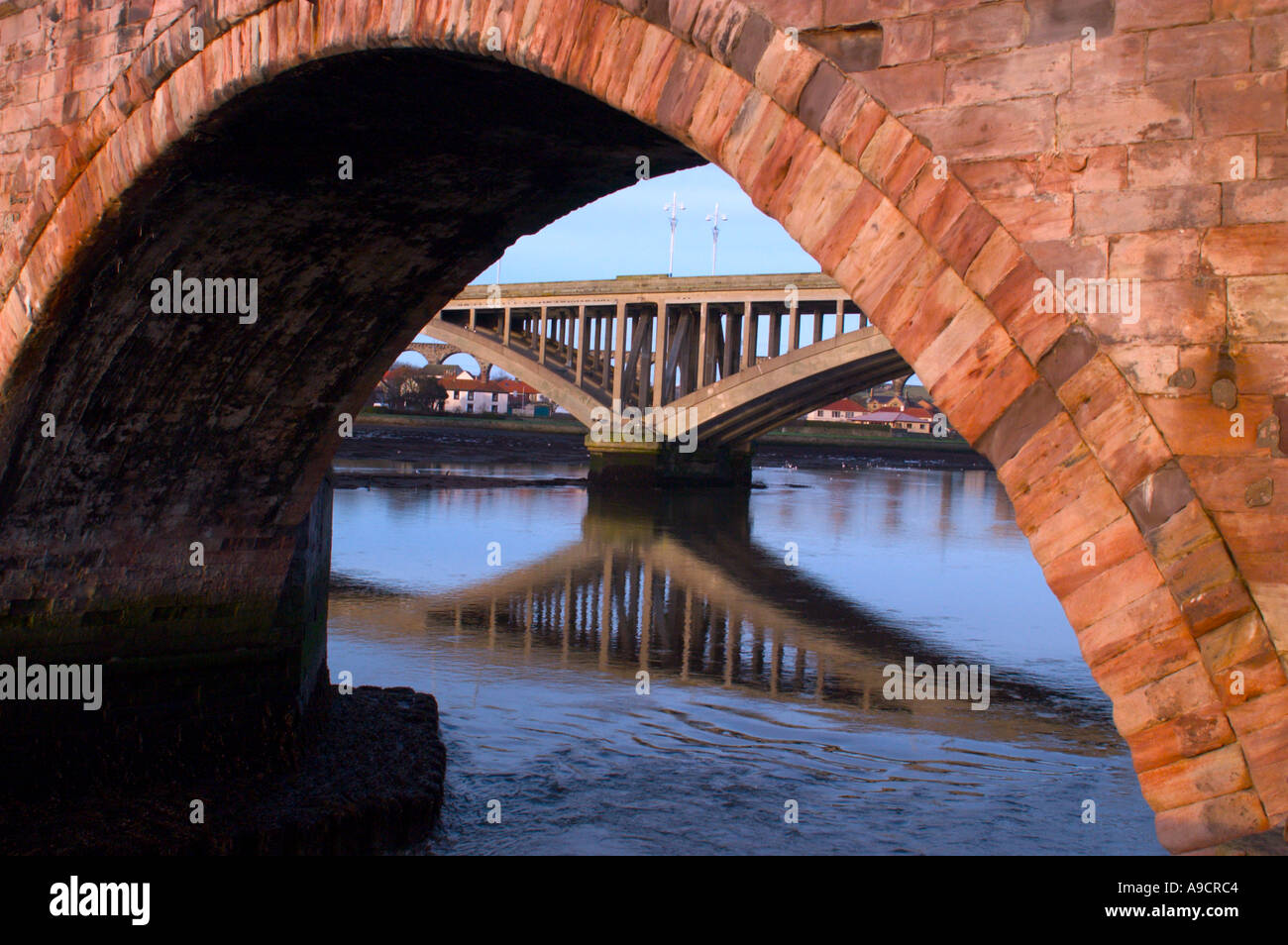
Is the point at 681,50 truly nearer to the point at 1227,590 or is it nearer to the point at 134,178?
the point at 1227,590

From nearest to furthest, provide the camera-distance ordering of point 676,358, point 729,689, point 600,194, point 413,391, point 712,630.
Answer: point 600,194, point 729,689, point 712,630, point 676,358, point 413,391

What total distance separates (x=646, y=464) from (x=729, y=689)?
24.1 metres

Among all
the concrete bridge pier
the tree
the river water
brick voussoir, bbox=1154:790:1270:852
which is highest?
the tree

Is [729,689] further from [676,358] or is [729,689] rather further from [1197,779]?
[676,358]

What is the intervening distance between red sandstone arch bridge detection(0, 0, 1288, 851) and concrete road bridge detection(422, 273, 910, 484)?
22.2 m

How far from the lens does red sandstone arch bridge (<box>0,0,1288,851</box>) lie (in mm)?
4035

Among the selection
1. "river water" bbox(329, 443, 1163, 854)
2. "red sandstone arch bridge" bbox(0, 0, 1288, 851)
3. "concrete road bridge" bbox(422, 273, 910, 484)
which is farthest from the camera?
"concrete road bridge" bbox(422, 273, 910, 484)

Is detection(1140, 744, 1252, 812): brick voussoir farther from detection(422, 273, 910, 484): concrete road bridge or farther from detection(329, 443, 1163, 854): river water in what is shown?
detection(422, 273, 910, 484): concrete road bridge

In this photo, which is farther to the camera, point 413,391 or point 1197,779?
point 413,391

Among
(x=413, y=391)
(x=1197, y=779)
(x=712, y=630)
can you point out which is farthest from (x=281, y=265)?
(x=413, y=391)

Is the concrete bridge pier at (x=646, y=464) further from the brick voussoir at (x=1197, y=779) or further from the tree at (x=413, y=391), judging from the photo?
the tree at (x=413, y=391)

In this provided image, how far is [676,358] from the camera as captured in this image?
3566 cm

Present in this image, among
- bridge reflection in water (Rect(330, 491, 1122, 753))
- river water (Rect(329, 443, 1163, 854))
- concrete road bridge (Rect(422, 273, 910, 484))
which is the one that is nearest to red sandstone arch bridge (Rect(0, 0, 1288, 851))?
river water (Rect(329, 443, 1163, 854))
